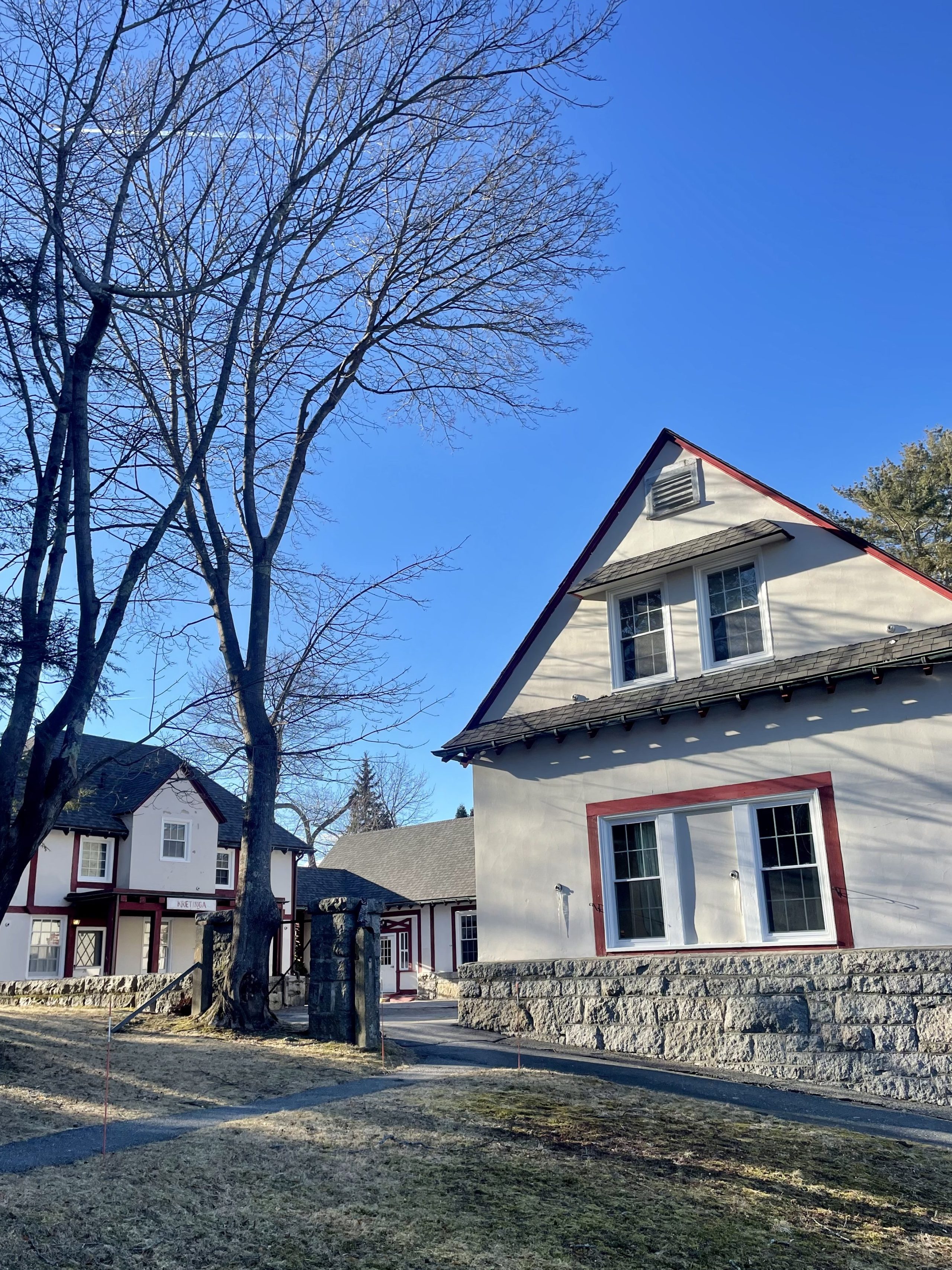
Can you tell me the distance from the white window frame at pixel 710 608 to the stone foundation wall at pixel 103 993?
27.5 ft

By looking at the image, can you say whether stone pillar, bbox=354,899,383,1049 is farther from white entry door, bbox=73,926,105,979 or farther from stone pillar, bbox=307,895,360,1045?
white entry door, bbox=73,926,105,979

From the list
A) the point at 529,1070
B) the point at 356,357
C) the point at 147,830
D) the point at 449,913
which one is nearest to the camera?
the point at 529,1070

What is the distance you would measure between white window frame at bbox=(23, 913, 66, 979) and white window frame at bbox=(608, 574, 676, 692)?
806 inches

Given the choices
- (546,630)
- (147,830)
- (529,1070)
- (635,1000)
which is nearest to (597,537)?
(546,630)

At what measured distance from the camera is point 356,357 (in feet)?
47.8

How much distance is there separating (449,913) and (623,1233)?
28363mm

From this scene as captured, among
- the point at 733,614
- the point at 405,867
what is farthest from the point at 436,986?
the point at 733,614

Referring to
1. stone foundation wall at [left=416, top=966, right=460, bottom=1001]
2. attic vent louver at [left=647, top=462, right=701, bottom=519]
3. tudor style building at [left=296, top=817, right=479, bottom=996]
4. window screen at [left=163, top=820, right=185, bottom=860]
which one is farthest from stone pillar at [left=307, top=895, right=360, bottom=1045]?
window screen at [left=163, top=820, right=185, bottom=860]

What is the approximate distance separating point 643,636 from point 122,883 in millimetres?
20908

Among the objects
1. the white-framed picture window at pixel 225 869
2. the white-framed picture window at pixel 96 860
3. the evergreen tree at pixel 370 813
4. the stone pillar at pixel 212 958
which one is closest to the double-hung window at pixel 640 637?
the stone pillar at pixel 212 958

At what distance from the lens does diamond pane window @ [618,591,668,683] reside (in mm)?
14406

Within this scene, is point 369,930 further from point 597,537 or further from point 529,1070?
point 597,537

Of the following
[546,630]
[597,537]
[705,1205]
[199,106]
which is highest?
[199,106]

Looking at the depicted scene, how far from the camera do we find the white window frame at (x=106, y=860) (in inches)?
1148
